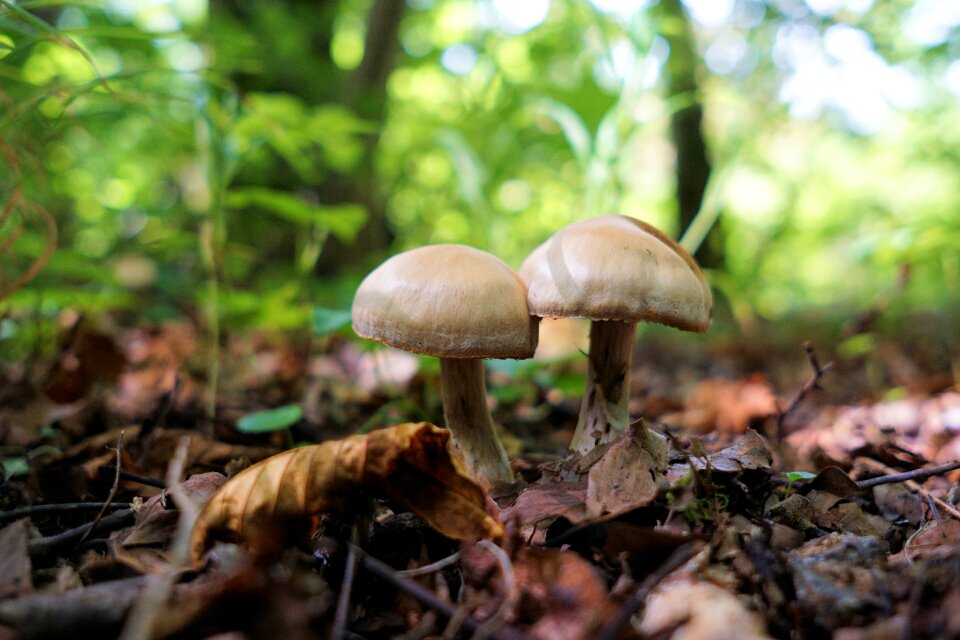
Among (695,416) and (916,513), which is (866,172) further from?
(916,513)

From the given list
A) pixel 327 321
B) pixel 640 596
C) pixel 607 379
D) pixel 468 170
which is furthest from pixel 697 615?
pixel 468 170

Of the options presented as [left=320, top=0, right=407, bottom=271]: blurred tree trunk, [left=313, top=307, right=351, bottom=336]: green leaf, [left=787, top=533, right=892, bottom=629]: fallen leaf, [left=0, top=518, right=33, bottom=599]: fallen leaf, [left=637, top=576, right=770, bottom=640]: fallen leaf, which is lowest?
[left=787, top=533, right=892, bottom=629]: fallen leaf

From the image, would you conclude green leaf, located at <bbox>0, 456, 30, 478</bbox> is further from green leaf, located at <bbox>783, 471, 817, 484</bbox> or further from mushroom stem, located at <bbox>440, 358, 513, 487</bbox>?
green leaf, located at <bbox>783, 471, 817, 484</bbox>

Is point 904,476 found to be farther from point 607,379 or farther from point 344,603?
point 344,603

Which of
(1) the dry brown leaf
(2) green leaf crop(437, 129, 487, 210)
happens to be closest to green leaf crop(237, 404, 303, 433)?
(1) the dry brown leaf

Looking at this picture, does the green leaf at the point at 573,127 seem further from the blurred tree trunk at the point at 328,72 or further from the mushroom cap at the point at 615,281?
the blurred tree trunk at the point at 328,72
